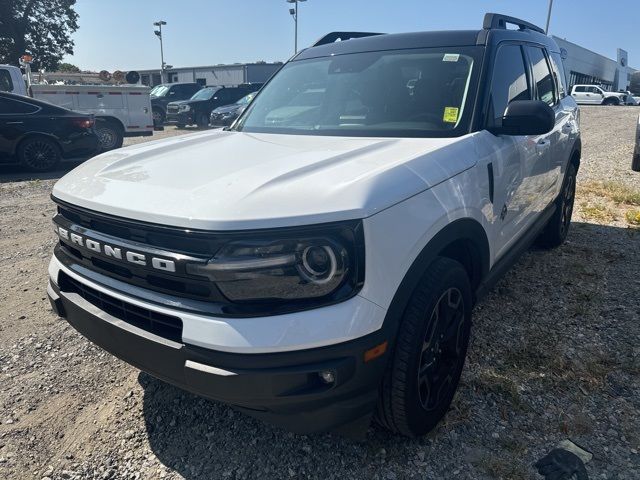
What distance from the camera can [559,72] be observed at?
4.86 metres

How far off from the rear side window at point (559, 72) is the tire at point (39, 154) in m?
8.94

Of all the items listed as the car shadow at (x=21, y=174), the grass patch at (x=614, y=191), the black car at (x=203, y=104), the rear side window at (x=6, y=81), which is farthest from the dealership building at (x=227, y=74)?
the grass patch at (x=614, y=191)

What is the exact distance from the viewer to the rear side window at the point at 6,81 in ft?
42.2

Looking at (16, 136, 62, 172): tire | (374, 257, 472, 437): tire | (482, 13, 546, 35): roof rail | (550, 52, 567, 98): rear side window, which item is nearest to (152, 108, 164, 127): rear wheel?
(16, 136, 62, 172): tire

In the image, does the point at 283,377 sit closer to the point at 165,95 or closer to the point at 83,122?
the point at 83,122

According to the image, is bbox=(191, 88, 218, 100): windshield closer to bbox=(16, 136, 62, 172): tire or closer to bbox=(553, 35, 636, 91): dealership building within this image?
bbox=(16, 136, 62, 172): tire

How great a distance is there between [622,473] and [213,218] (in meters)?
2.10

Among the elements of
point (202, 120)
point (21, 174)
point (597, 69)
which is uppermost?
point (597, 69)

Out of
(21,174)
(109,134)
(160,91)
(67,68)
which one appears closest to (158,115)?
(160,91)

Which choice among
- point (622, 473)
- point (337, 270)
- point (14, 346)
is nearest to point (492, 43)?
point (337, 270)

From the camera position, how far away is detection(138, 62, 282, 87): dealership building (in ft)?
112

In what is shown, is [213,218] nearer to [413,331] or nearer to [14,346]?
[413,331]

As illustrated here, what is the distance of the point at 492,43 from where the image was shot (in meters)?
3.05

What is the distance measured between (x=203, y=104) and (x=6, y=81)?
26.9 feet
